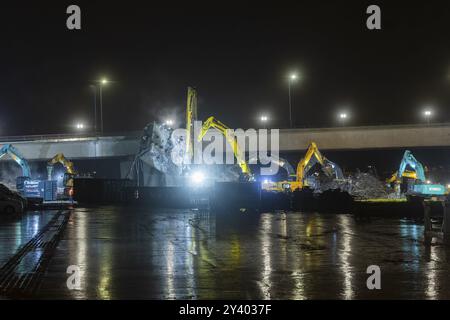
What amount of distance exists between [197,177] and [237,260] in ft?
130

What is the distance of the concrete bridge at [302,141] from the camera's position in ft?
249

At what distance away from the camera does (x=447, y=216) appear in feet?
70.3

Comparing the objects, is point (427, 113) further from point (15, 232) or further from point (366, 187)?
point (15, 232)

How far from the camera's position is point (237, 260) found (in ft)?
57.4

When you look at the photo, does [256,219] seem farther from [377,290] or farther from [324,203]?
[377,290]

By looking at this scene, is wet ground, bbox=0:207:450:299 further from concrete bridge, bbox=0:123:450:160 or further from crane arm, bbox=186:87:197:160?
concrete bridge, bbox=0:123:450:160

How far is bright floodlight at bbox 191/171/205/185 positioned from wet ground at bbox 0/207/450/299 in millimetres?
26551

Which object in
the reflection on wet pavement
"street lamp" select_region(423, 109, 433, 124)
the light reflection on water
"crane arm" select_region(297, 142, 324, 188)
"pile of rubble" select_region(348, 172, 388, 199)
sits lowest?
the light reflection on water

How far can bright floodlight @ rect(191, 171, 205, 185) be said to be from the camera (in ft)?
185

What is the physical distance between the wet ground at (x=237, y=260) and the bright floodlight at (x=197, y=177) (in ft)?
87.1

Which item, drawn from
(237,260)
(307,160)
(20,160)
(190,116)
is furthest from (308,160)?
(237,260)

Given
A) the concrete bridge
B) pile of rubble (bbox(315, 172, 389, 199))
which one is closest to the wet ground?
pile of rubble (bbox(315, 172, 389, 199))
